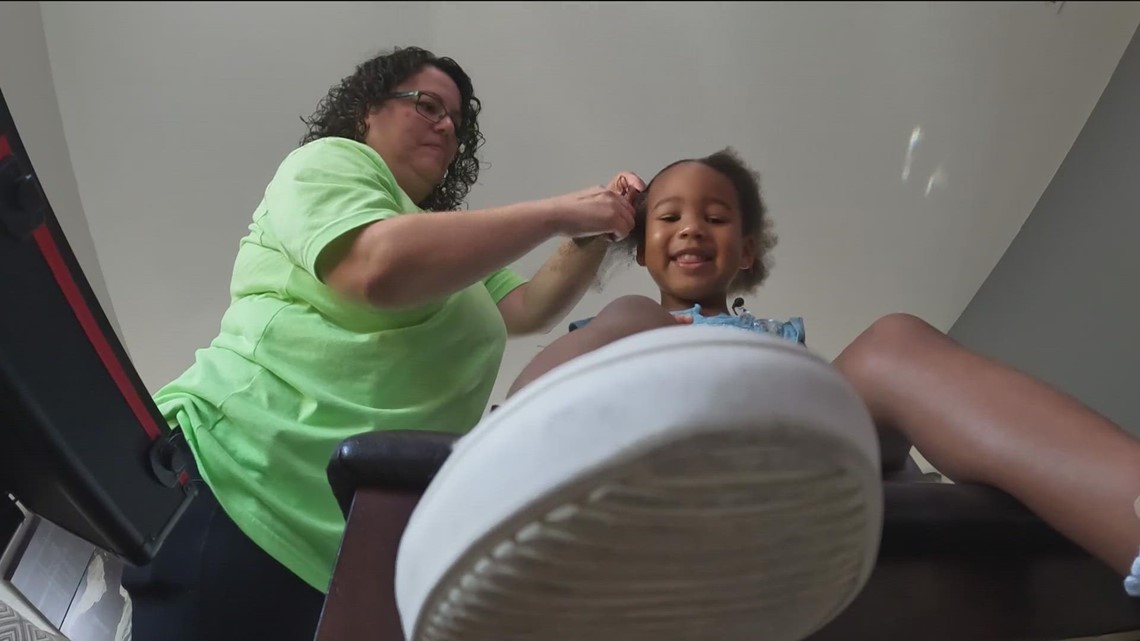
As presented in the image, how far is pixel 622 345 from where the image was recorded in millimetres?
279

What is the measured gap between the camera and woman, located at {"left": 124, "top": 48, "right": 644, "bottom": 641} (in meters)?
0.53

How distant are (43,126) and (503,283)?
1.47ft

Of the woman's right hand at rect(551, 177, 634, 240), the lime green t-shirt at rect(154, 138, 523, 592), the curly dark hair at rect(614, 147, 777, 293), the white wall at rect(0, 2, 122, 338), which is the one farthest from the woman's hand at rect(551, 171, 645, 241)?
the white wall at rect(0, 2, 122, 338)

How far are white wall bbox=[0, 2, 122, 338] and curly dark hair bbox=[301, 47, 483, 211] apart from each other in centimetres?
21

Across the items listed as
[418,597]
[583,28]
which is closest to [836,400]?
[418,597]

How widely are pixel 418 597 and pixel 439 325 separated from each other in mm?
322

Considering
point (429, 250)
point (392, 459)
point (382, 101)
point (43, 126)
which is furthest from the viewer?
point (43, 126)

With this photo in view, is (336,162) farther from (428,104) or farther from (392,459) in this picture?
(392,459)

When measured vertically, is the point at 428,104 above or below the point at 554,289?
above

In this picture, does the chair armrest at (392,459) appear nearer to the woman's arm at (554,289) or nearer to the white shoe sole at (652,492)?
the white shoe sole at (652,492)

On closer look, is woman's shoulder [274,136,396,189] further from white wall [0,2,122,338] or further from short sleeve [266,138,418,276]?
white wall [0,2,122,338]

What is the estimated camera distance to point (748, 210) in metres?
0.90

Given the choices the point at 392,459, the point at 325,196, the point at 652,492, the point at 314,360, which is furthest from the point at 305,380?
the point at 652,492

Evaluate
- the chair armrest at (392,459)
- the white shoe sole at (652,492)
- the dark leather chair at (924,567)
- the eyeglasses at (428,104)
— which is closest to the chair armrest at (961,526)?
the dark leather chair at (924,567)
